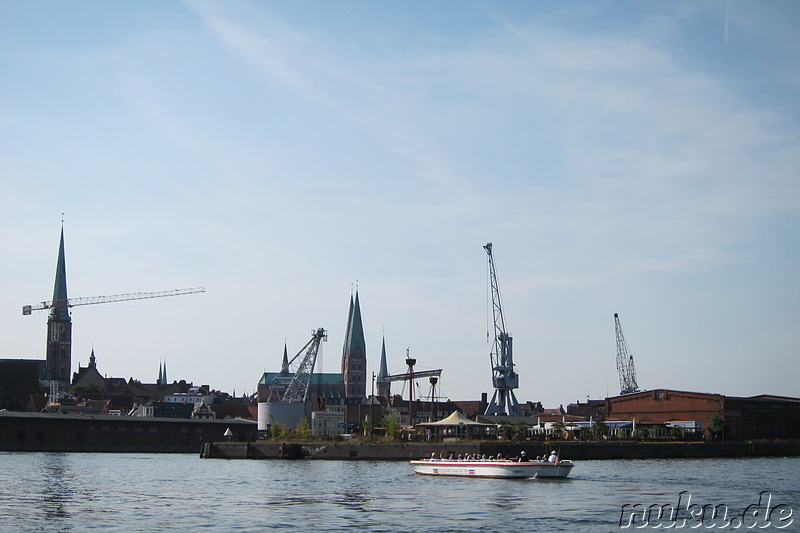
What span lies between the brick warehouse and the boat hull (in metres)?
66.8

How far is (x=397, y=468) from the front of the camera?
9575cm

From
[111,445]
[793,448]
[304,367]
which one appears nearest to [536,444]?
[793,448]

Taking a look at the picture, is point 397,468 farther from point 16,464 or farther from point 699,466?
point 16,464

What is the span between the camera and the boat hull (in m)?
76.2

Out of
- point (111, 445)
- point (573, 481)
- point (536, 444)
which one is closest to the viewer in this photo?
point (573, 481)

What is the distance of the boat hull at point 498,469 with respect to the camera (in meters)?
76.2

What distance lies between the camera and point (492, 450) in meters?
102

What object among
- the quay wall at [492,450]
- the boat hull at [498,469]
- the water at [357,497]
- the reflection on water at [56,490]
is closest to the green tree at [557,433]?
the quay wall at [492,450]

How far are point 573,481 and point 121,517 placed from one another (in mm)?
34157

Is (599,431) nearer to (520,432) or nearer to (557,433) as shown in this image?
(557,433)
